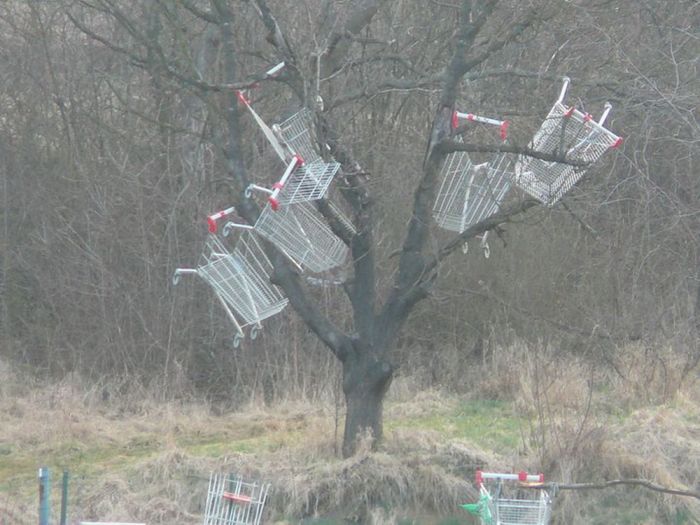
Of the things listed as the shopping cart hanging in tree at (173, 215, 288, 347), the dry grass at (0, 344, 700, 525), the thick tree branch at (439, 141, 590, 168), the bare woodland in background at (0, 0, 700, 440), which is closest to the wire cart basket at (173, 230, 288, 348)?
the shopping cart hanging in tree at (173, 215, 288, 347)

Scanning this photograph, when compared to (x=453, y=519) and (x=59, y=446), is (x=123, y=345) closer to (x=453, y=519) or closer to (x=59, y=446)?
(x=59, y=446)

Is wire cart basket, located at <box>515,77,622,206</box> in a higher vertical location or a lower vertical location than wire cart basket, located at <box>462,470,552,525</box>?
higher

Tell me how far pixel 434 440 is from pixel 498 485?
1.34 meters

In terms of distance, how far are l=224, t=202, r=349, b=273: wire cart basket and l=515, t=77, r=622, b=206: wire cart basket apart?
1.32m

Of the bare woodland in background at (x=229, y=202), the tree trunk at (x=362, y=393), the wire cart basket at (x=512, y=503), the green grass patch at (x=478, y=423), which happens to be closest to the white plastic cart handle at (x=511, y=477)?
the wire cart basket at (x=512, y=503)

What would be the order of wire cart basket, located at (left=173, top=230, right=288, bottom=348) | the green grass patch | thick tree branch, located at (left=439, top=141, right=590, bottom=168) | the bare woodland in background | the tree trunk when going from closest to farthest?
1. thick tree branch, located at (left=439, top=141, right=590, bottom=168)
2. the tree trunk
3. wire cart basket, located at (left=173, top=230, right=288, bottom=348)
4. the green grass patch
5. the bare woodland in background

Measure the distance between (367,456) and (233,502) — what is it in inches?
38.8

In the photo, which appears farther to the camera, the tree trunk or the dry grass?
the tree trunk

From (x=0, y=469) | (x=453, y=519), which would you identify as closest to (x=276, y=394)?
(x=0, y=469)

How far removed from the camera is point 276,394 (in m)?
11.3

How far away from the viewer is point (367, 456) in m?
7.70

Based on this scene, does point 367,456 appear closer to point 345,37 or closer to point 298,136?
point 298,136

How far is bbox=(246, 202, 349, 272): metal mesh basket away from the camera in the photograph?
7348 mm

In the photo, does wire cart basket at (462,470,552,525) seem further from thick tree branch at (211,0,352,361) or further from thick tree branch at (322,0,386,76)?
thick tree branch at (322,0,386,76)
